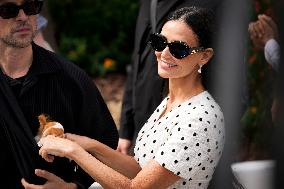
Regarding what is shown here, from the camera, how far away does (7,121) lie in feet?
7.30

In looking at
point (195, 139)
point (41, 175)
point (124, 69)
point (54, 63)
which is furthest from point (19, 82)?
point (124, 69)

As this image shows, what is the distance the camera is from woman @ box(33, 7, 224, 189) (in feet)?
6.74

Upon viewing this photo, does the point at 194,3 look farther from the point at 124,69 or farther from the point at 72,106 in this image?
the point at 124,69

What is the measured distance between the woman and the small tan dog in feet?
0.12

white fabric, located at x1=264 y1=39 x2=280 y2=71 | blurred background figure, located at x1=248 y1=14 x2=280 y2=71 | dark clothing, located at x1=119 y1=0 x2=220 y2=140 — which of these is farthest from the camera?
dark clothing, located at x1=119 y1=0 x2=220 y2=140

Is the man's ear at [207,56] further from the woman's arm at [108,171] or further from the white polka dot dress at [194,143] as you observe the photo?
the woman's arm at [108,171]

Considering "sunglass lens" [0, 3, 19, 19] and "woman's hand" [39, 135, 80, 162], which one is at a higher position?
"sunglass lens" [0, 3, 19, 19]

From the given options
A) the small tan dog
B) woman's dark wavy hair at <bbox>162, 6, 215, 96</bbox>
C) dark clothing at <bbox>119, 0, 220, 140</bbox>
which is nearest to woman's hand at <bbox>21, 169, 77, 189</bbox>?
the small tan dog

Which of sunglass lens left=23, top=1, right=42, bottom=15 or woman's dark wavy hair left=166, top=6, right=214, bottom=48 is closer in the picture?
woman's dark wavy hair left=166, top=6, right=214, bottom=48

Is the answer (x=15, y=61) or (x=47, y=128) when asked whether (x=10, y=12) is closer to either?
(x=15, y=61)

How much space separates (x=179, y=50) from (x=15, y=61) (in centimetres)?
64

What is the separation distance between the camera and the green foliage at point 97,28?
332 inches

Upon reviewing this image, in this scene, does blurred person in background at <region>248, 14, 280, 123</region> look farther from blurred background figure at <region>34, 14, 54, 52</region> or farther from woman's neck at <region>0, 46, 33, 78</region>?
blurred background figure at <region>34, 14, 54, 52</region>

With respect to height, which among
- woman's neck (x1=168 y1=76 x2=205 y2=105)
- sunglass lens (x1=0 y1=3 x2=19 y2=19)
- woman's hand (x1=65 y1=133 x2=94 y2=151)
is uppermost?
sunglass lens (x1=0 y1=3 x2=19 y2=19)
